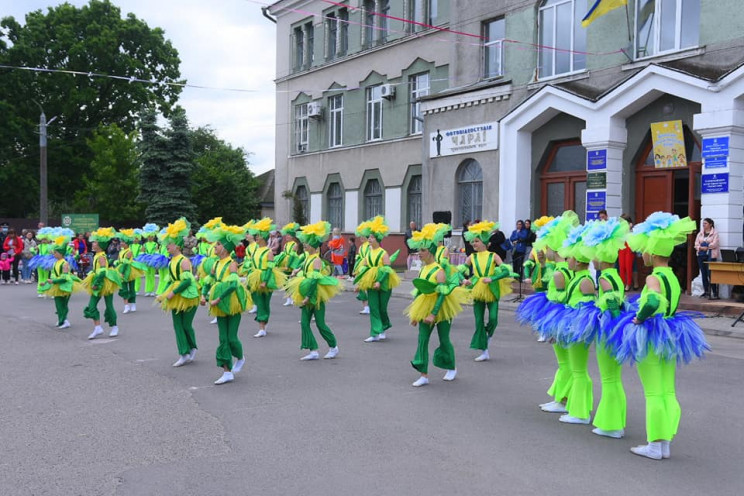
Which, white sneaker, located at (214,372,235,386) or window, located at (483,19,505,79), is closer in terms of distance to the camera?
white sneaker, located at (214,372,235,386)

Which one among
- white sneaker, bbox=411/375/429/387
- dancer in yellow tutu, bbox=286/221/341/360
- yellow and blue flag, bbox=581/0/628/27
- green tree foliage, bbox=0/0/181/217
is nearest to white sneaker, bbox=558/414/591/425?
white sneaker, bbox=411/375/429/387

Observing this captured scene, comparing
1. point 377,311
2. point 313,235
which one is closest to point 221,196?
point 377,311

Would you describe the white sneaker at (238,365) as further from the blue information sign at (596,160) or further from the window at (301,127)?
the window at (301,127)

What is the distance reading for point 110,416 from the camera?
23.6 feet

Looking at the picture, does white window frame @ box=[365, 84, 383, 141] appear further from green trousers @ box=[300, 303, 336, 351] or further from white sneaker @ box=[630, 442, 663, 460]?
white sneaker @ box=[630, 442, 663, 460]

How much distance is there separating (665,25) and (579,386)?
46.2ft

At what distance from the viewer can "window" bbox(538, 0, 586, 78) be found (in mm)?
19953

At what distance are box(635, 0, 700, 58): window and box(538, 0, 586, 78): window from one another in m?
1.84

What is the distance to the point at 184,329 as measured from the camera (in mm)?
9875

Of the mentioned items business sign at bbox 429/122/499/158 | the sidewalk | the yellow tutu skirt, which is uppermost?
business sign at bbox 429/122/499/158

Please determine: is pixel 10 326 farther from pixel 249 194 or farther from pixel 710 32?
pixel 249 194

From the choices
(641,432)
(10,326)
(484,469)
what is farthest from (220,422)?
(10,326)

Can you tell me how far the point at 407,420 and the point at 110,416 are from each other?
9.89 feet

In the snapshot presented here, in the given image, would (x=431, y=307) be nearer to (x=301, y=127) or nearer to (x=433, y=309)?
(x=433, y=309)
